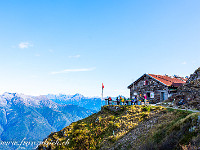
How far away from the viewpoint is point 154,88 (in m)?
37.7

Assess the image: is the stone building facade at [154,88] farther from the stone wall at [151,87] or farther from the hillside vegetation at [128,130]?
the hillside vegetation at [128,130]

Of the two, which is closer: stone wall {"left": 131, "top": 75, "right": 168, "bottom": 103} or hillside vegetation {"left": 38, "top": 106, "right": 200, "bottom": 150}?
hillside vegetation {"left": 38, "top": 106, "right": 200, "bottom": 150}

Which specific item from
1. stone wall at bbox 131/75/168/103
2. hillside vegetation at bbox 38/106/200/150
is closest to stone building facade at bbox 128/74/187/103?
stone wall at bbox 131/75/168/103

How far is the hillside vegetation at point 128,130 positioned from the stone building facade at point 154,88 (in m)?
12.0

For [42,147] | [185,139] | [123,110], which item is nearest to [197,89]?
[123,110]

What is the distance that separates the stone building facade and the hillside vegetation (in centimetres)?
1199

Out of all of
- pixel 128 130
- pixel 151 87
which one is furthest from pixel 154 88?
pixel 128 130

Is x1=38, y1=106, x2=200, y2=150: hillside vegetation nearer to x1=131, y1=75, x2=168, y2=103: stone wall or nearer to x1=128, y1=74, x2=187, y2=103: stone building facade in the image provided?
x1=128, y1=74, x2=187, y2=103: stone building facade

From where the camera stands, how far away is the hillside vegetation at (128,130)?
38.1 ft

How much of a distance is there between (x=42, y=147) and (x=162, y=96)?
27.3 m

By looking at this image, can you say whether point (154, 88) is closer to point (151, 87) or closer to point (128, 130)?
point (151, 87)

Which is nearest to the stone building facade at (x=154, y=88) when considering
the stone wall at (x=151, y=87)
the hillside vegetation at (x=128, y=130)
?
the stone wall at (x=151, y=87)

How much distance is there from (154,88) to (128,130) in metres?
20.2

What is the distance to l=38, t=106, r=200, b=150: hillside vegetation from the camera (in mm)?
11602
